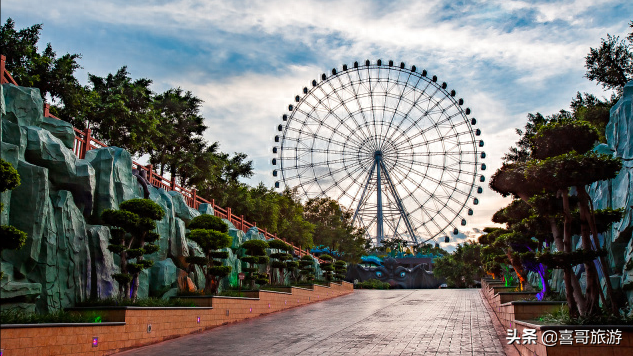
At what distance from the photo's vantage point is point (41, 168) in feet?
38.1

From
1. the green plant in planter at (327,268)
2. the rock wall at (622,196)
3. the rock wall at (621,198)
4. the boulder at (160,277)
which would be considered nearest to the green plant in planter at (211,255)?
the boulder at (160,277)

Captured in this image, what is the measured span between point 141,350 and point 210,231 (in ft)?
21.0

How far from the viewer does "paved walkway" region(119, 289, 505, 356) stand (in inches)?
418

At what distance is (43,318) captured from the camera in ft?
31.4

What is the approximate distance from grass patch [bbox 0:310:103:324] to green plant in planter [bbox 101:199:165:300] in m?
1.93

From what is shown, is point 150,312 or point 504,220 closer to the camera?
point 150,312

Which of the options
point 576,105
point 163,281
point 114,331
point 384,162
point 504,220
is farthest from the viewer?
point 384,162

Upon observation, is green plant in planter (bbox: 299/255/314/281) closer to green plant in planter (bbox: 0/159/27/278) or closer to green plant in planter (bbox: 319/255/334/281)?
green plant in planter (bbox: 319/255/334/281)

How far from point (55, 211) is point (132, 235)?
2.02 metres

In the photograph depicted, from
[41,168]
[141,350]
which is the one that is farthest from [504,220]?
[41,168]

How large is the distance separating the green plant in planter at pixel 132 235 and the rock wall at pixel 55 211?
587mm

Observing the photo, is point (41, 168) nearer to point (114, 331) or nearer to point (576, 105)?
point (114, 331)

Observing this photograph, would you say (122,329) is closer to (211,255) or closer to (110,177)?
(110,177)

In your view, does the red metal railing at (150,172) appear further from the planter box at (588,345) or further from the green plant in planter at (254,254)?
the planter box at (588,345)
